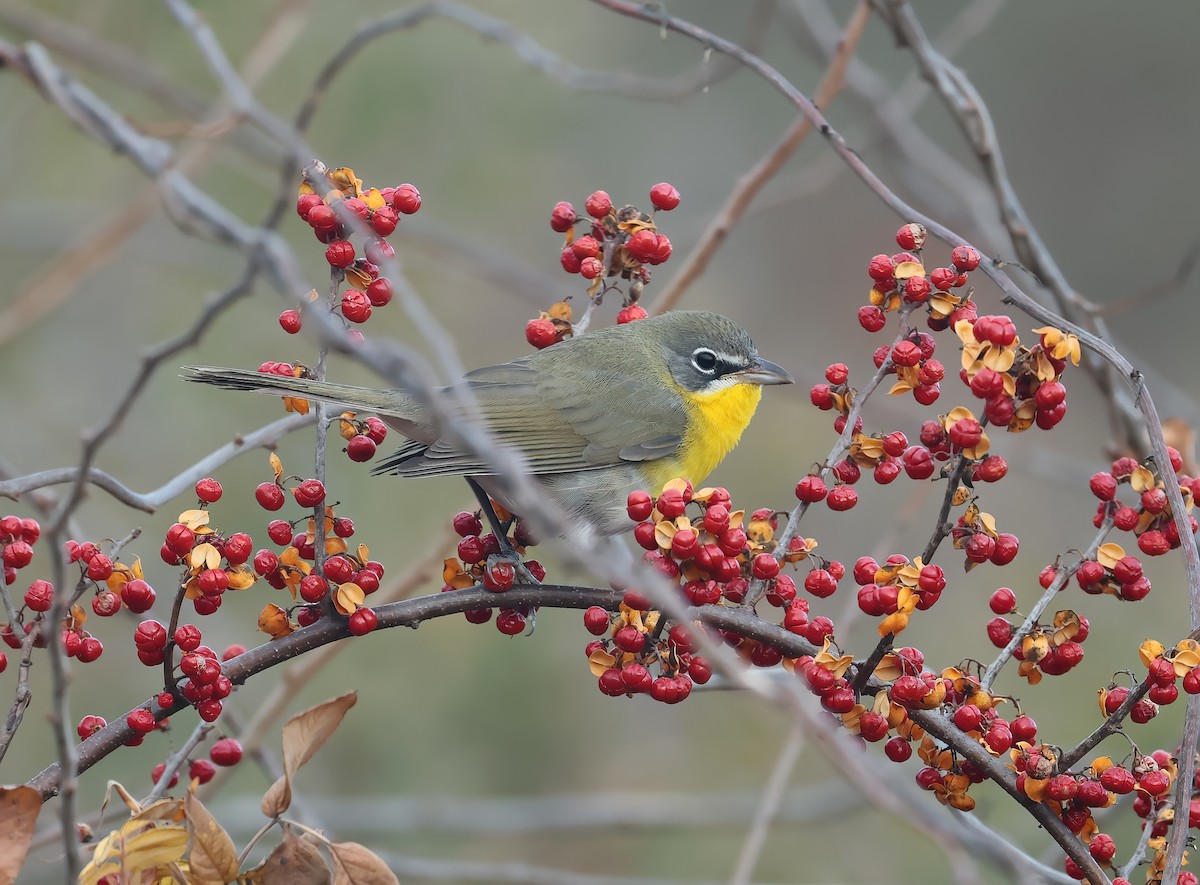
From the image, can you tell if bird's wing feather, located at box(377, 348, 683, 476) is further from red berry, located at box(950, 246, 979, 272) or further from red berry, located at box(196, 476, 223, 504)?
red berry, located at box(950, 246, 979, 272)

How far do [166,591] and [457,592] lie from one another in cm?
381

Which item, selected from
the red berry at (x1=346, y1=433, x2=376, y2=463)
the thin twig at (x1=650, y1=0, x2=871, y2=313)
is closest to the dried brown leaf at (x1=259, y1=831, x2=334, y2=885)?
the red berry at (x1=346, y1=433, x2=376, y2=463)

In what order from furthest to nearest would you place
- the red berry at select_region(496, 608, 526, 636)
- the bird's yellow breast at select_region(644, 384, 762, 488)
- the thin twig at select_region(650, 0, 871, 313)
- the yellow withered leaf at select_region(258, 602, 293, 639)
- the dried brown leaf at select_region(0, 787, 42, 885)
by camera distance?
the bird's yellow breast at select_region(644, 384, 762, 488), the thin twig at select_region(650, 0, 871, 313), the red berry at select_region(496, 608, 526, 636), the yellow withered leaf at select_region(258, 602, 293, 639), the dried brown leaf at select_region(0, 787, 42, 885)

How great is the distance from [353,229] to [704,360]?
2.90 metres

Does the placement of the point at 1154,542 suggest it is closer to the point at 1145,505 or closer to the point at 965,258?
the point at 1145,505

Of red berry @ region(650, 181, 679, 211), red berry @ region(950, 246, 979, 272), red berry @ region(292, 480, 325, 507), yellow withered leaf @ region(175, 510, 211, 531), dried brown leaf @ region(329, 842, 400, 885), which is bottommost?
dried brown leaf @ region(329, 842, 400, 885)

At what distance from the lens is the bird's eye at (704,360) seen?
5.34m

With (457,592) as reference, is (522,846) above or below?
below

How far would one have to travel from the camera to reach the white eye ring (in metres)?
5.34

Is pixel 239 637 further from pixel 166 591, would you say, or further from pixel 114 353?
pixel 114 353

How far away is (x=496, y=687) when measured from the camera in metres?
7.12

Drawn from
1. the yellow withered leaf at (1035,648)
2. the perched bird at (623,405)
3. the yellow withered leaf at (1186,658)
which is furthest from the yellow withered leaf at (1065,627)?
the perched bird at (623,405)

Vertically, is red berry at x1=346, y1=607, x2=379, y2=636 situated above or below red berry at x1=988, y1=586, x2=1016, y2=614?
below

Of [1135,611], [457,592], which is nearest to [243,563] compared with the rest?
[457,592]
